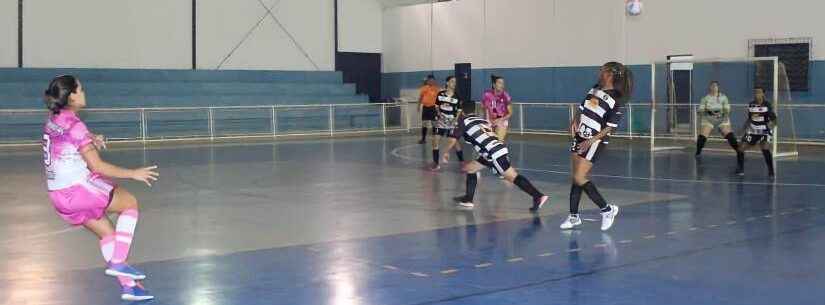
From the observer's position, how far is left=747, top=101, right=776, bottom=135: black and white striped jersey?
17391 millimetres

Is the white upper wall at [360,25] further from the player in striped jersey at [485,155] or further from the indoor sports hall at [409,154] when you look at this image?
the player in striped jersey at [485,155]

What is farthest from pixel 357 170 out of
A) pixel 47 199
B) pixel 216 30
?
pixel 216 30

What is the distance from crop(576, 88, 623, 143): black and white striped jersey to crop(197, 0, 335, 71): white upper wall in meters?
24.8

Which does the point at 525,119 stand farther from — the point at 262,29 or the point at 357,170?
the point at 357,170

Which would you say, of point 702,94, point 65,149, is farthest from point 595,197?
point 702,94

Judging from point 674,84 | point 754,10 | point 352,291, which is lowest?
point 352,291

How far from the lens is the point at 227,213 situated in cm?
1200

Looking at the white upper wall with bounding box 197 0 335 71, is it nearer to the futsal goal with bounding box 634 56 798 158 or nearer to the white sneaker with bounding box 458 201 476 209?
the futsal goal with bounding box 634 56 798 158

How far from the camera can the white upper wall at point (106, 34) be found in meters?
29.8

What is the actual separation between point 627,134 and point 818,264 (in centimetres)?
2012

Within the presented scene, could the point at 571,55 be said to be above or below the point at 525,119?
above

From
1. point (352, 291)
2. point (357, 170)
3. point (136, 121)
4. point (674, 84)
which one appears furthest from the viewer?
point (136, 121)

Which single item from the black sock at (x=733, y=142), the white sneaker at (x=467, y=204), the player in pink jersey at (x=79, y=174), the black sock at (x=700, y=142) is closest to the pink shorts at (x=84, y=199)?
the player in pink jersey at (x=79, y=174)

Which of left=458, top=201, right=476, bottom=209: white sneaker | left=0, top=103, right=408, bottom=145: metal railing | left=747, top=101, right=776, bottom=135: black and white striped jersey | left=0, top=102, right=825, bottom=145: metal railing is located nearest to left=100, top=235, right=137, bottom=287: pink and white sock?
left=458, top=201, right=476, bottom=209: white sneaker
